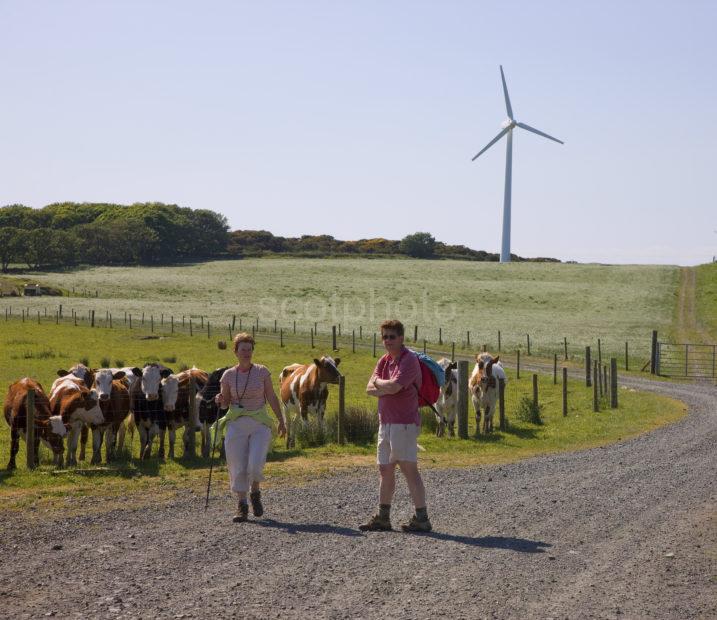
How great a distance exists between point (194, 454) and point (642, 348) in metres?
42.5

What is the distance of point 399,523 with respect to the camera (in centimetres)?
1094

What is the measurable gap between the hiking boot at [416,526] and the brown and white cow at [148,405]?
793 centimetres

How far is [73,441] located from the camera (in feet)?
54.3

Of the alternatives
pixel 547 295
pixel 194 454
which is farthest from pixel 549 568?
pixel 547 295

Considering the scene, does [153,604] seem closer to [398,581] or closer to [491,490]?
[398,581]

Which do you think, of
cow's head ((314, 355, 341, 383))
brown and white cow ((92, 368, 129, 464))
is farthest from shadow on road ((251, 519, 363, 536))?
cow's head ((314, 355, 341, 383))

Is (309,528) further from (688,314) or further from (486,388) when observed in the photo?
(688,314)

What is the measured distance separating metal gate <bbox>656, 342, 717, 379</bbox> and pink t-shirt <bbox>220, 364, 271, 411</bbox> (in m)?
33.3

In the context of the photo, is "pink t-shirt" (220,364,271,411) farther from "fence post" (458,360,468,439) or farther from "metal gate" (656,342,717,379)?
"metal gate" (656,342,717,379)

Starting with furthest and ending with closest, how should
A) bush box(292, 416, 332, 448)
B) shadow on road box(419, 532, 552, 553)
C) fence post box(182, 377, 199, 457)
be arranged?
1. bush box(292, 416, 332, 448)
2. fence post box(182, 377, 199, 457)
3. shadow on road box(419, 532, 552, 553)

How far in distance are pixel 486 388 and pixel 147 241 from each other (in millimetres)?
110485

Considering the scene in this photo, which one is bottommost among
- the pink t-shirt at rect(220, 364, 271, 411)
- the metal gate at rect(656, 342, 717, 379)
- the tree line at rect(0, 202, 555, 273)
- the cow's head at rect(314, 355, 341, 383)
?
the metal gate at rect(656, 342, 717, 379)

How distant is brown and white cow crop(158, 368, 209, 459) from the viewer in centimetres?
1748

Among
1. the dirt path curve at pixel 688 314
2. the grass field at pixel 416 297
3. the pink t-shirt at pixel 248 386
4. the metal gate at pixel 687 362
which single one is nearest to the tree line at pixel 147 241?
the grass field at pixel 416 297
